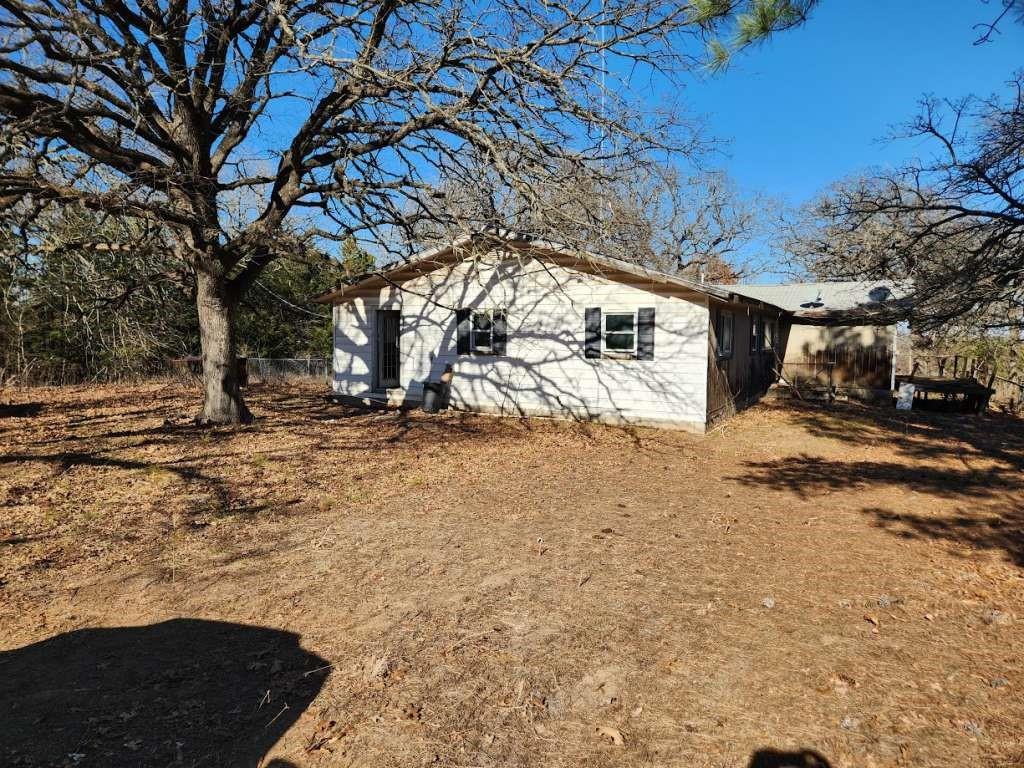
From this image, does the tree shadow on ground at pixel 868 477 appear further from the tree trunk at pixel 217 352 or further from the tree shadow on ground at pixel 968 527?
the tree trunk at pixel 217 352

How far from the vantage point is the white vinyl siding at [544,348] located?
1181 centimetres

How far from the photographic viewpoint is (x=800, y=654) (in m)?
3.52

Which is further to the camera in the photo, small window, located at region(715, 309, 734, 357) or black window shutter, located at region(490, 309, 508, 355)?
black window shutter, located at region(490, 309, 508, 355)

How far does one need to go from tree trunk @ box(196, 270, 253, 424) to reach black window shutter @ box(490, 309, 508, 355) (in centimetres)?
533

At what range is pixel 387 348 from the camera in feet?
55.6

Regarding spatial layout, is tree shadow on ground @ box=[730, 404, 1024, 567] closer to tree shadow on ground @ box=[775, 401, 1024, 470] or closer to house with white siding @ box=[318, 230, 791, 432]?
tree shadow on ground @ box=[775, 401, 1024, 470]

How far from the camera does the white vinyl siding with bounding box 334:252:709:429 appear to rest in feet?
38.8

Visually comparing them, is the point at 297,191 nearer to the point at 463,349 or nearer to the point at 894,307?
the point at 463,349

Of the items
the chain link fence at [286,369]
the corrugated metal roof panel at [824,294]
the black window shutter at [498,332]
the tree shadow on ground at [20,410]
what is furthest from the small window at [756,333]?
the tree shadow on ground at [20,410]

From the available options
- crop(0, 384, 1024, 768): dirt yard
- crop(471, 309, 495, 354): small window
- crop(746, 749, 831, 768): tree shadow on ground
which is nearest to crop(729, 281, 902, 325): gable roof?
crop(471, 309, 495, 354): small window

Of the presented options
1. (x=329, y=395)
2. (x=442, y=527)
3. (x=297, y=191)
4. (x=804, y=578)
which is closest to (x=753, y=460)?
(x=804, y=578)

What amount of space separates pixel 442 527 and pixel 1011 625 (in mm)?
4512

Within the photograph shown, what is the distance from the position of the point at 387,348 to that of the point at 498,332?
15.7 ft

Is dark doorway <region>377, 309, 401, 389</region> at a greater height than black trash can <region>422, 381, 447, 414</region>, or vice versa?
dark doorway <region>377, 309, 401, 389</region>
